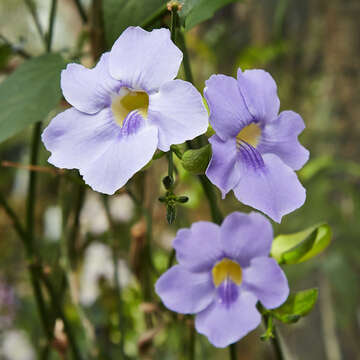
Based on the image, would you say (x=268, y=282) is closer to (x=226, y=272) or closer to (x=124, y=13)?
(x=226, y=272)

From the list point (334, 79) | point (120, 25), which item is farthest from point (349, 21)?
point (120, 25)

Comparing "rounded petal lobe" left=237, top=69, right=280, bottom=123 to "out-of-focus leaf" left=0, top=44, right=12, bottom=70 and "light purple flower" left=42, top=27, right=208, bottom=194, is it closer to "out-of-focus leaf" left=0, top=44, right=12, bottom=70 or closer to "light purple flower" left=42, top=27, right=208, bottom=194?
"light purple flower" left=42, top=27, right=208, bottom=194

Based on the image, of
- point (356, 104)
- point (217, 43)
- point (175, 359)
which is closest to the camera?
point (175, 359)

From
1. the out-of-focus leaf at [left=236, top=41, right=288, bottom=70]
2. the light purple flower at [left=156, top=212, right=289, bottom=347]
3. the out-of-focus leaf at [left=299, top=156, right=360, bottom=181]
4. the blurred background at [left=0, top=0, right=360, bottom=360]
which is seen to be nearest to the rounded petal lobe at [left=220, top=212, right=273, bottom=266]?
the light purple flower at [left=156, top=212, right=289, bottom=347]

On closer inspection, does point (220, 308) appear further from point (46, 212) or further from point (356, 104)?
point (356, 104)

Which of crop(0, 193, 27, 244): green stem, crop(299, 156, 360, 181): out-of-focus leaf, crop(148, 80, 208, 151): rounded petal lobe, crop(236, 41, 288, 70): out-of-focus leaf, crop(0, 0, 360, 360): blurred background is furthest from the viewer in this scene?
crop(236, 41, 288, 70): out-of-focus leaf

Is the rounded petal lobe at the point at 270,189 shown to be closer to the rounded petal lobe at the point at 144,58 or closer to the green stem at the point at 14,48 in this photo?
the rounded petal lobe at the point at 144,58
